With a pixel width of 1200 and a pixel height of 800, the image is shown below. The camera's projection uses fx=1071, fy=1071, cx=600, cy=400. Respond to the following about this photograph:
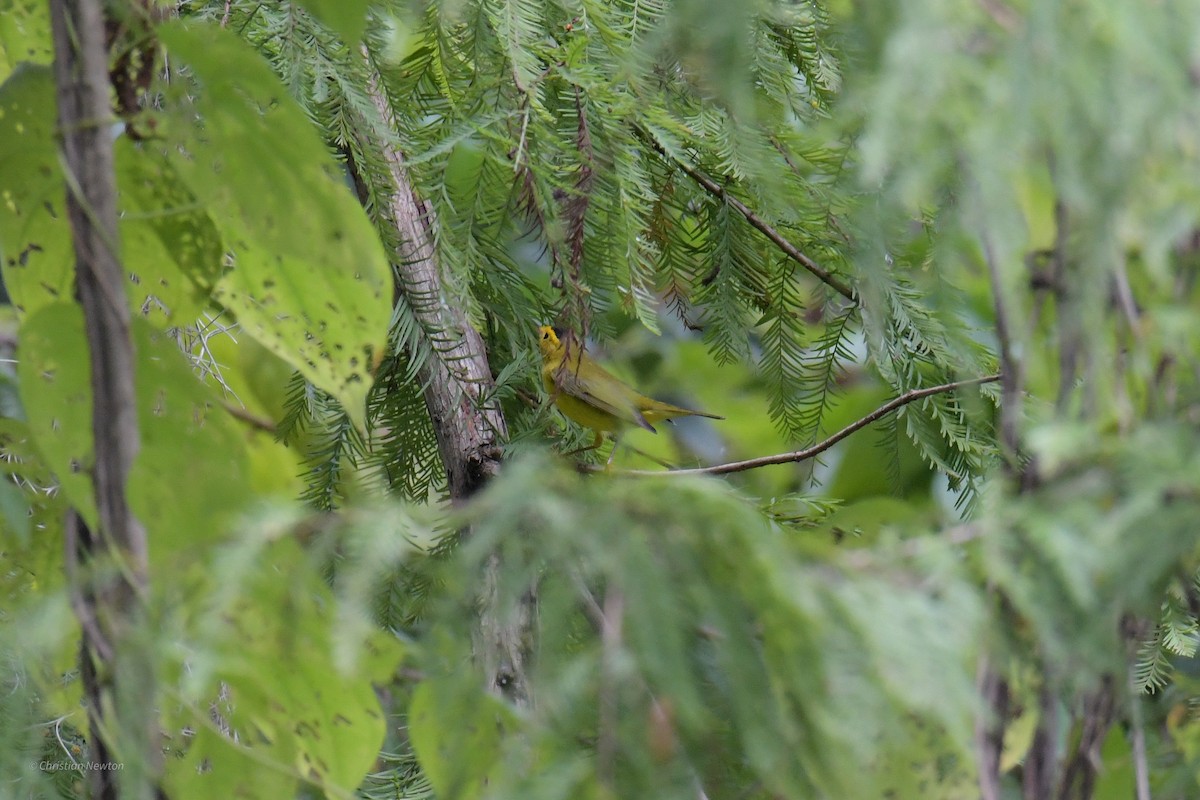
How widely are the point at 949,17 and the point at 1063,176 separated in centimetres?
10

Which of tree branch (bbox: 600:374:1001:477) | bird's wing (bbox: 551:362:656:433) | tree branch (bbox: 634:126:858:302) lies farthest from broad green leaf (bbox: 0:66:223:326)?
bird's wing (bbox: 551:362:656:433)

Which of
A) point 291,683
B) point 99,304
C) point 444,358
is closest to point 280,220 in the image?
point 99,304

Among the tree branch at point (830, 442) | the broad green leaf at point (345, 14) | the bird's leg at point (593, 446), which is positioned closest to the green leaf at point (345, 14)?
the broad green leaf at point (345, 14)

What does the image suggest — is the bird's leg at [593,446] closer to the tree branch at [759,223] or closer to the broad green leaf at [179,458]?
the tree branch at [759,223]

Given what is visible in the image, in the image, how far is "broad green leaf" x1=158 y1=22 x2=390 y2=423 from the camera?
2.34ft

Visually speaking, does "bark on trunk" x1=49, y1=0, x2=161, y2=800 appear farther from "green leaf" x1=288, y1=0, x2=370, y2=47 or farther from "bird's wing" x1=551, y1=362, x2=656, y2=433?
"bird's wing" x1=551, y1=362, x2=656, y2=433

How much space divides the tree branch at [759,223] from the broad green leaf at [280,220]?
718 millimetres

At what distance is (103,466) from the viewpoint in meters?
0.68

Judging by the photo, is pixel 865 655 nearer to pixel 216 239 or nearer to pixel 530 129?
pixel 216 239

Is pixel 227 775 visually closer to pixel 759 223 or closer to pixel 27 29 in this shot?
pixel 27 29

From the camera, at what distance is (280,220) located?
0.75m

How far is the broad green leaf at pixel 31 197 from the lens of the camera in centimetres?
77

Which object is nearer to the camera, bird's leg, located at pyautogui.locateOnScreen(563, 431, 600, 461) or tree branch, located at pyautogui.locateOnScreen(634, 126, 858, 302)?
tree branch, located at pyautogui.locateOnScreen(634, 126, 858, 302)

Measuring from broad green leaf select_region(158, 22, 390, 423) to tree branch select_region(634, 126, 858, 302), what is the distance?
72 centimetres
